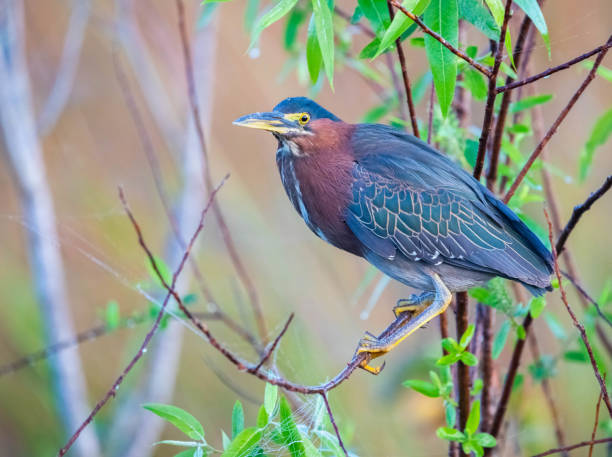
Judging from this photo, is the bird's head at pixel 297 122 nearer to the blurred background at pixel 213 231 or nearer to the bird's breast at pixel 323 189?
the bird's breast at pixel 323 189

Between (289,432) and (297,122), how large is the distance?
0.74 meters

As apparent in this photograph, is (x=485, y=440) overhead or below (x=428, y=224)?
below

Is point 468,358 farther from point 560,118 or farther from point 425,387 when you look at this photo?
point 560,118

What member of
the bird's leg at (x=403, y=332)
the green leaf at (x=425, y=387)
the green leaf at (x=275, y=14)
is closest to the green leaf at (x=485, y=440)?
the green leaf at (x=425, y=387)

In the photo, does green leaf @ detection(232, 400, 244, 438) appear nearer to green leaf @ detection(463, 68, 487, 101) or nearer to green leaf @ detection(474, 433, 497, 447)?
green leaf @ detection(474, 433, 497, 447)

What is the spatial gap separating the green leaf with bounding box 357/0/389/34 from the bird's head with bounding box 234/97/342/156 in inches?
11.7

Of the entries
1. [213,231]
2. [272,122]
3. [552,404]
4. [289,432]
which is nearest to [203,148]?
[272,122]

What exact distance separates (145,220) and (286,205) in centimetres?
97

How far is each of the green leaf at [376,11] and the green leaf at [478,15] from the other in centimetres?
15

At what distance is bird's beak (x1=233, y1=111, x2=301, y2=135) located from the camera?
1.52 meters

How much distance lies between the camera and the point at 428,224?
167 cm

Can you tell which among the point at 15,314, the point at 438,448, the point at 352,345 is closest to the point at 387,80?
the point at 352,345

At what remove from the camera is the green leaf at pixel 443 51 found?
1.28 m

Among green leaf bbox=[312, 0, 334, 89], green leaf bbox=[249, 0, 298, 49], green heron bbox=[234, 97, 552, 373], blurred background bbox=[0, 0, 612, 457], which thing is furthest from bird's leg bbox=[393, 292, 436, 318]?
blurred background bbox=[0, 0, 612, 457]
